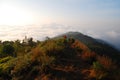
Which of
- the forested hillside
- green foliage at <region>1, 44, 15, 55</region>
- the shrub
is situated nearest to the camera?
the forested hillside

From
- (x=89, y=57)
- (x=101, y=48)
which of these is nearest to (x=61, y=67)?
(x=89, y=57)

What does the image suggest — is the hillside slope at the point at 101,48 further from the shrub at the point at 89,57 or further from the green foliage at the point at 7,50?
the green foliage at the point at 7,50

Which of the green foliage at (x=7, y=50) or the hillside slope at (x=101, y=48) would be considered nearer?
the hillside slope at (x=101, y=48)

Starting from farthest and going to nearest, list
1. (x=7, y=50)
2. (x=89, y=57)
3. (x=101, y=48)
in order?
(x=7, y=50) < (x=101, y=48) < (x=89, y=57)

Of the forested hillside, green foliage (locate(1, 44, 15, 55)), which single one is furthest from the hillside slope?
green foliage (locate(1, 44, 15, 55))

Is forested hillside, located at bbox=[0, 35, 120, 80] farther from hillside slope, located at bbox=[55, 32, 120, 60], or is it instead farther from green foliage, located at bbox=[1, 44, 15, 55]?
green foliage, located at bbox=[1, 44, 15, 55]

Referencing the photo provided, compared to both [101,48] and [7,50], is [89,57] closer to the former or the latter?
[101,48]

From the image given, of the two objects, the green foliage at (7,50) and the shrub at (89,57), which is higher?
the shrub at (89,57)

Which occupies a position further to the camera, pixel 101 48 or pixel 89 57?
pixel 101 48

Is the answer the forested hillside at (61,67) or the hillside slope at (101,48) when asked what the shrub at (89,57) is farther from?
the hillside slope at (101,48)

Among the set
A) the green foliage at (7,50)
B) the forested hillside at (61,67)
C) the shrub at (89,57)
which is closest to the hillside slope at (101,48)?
the forested hillside at (61,67)

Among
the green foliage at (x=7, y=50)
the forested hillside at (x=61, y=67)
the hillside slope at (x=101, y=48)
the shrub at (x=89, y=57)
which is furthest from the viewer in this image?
the green foliage at (x=7, y=50)

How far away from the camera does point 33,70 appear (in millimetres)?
13891

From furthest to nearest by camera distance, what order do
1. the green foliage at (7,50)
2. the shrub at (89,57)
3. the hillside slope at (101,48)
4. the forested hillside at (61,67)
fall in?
the green foliage at (7,50) → the hillside slope at (101,48) → the shrub at (89,57) → the forested hillside at (61,67)
